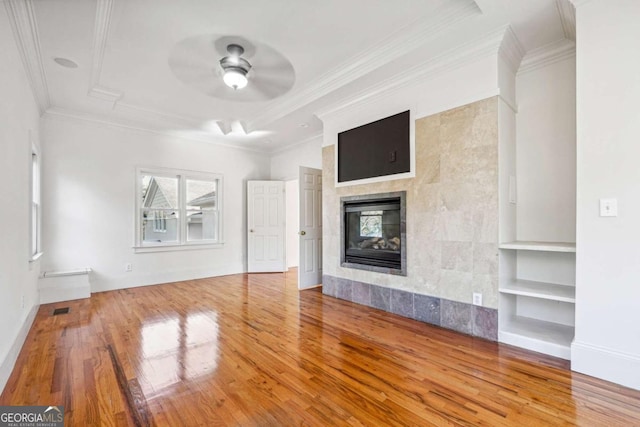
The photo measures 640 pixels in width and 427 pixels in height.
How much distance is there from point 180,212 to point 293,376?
4.61 m

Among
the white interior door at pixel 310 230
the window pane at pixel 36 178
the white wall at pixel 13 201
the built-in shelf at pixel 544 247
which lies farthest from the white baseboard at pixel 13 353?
the built-in shelf at pixel 544 247

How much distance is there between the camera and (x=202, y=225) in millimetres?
6168

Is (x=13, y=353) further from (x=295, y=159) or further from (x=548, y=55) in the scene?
(x=548, y=55)

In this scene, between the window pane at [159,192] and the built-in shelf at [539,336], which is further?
the window pane at [159,192]

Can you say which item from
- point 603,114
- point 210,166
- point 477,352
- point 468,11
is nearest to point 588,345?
point 477,352

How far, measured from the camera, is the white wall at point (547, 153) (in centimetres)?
281

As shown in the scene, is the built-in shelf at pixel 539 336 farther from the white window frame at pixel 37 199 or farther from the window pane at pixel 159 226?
the white window frame at pixel 37 199

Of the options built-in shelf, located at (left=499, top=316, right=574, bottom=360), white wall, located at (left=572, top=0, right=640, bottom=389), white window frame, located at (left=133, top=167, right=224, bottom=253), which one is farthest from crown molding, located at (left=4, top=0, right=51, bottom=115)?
built-in shelf, located at (left=499, top=316, right=574, bottom=360)

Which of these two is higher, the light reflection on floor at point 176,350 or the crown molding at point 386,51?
the crown molding at point 386,51

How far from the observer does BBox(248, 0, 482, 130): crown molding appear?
2498 millimetres

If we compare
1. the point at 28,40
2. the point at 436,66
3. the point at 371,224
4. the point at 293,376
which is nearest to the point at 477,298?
the point at 371,224

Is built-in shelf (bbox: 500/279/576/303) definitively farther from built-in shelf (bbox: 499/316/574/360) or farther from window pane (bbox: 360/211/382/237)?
window pane (bbox: 360/211/382/237)

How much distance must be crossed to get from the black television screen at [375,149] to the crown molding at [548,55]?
1.26m

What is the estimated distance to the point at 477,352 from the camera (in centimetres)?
252
